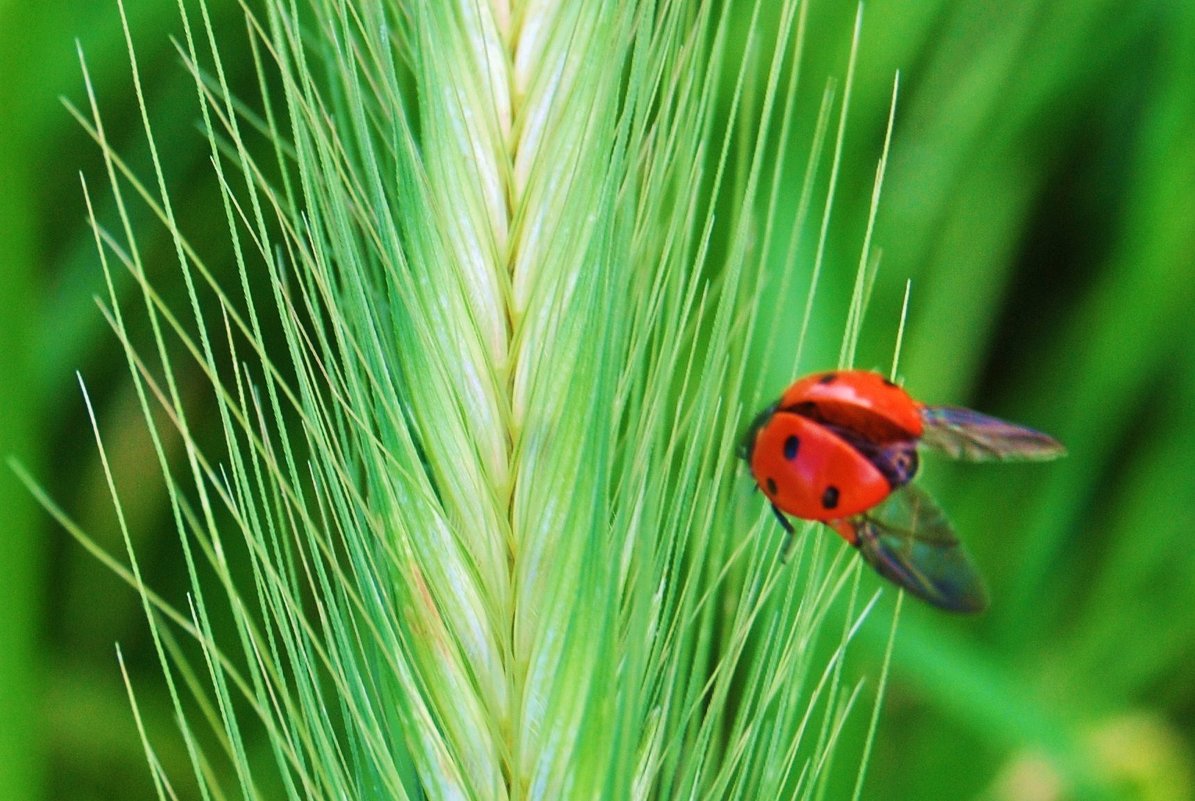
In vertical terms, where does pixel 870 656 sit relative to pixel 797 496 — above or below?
below

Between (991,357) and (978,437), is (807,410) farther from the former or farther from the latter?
(991,357)

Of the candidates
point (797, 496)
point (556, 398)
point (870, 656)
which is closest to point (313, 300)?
point (556, 398)

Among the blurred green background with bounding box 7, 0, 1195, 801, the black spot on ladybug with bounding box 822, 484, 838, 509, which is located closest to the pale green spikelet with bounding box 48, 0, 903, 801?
the black spot on ladybug with bounding box 822, 484, 838, 509

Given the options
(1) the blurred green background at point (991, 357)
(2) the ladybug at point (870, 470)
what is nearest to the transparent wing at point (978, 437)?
(2) the ladybug at point (870, 470)

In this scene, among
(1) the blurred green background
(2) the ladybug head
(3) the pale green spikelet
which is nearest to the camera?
(3) the pale green spikelet

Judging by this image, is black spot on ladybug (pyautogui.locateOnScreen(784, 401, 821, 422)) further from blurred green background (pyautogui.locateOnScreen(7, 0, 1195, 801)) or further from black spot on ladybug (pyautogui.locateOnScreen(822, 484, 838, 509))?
blurred green background (pyautogui.locateOnScreen(7, 0, 1195, 801))

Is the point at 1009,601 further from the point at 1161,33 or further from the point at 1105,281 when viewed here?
the point at 1161,33

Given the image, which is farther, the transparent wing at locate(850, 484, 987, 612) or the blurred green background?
the blurred green background
